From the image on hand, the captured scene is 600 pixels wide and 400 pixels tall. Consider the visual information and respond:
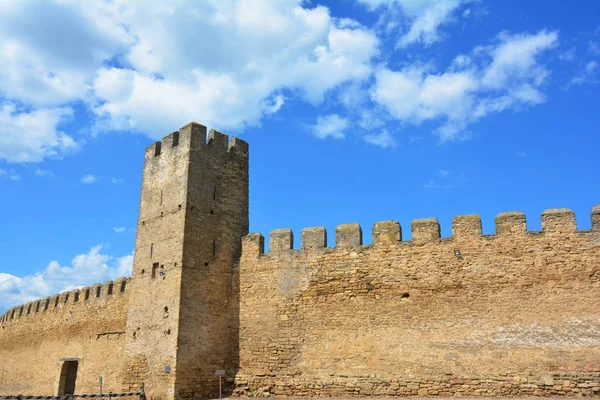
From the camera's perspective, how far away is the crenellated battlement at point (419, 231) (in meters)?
12.8

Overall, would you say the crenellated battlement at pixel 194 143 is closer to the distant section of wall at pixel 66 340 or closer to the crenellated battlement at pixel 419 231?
the crenellated battlement at pixel 419 231

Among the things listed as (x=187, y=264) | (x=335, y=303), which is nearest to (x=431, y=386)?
(x=335, y=303)

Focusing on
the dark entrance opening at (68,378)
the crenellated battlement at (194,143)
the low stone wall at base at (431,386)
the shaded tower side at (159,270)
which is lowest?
the low stone wall at base at (431,386)

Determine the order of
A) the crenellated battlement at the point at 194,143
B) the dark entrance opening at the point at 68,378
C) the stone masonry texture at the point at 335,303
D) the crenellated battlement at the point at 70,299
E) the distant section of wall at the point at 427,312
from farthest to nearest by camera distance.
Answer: the dark entrance opening at the point at 68,378, the crenellated battlement at the point at 70,299, the crenellated battlement at the point at 194,143, the stone masonry texture at the point at 335,303, the distant section of wall at the point at 427,312

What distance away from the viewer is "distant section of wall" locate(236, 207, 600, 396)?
12.2m

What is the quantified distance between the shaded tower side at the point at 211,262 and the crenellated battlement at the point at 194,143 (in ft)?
0.12

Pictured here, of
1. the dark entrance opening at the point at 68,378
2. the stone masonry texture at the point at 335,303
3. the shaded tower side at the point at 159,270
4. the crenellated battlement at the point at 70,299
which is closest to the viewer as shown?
the stone masonry texture at the point at 335,303

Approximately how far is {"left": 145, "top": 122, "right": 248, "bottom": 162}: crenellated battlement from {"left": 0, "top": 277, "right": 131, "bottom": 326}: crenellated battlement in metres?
4.76

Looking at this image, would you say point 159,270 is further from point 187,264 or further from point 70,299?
point 70,299

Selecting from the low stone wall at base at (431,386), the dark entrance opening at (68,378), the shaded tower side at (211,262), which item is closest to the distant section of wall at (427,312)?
the low stone wall at base at (431,386)

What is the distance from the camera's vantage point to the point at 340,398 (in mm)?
13484

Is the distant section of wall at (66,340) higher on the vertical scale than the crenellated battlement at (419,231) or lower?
lower

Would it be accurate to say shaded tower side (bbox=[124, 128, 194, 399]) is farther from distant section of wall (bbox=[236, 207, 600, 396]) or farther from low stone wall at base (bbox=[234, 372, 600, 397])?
low stone wall at base (bbox=[234, 372, 600, 397])

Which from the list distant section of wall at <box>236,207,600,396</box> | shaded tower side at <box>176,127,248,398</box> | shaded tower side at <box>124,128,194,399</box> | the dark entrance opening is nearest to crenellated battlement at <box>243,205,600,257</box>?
distant section of wall at <box>236,207,600,396</box>
